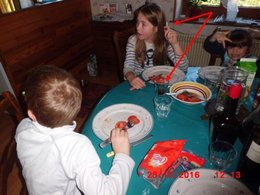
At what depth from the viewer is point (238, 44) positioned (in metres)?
1.54

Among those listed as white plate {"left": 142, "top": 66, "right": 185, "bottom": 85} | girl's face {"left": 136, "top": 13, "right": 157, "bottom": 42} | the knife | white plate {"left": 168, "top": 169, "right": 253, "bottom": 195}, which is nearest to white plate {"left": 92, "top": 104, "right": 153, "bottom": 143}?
the knife

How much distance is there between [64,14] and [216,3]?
79.6 inches

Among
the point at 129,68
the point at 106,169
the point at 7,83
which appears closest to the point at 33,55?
the point at 7,83

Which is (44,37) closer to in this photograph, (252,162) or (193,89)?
(193,89)

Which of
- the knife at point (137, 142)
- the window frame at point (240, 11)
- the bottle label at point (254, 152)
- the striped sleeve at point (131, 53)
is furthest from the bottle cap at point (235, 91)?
the window frame at point (240, 11)

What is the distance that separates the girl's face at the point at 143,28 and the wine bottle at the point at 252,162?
1196mm

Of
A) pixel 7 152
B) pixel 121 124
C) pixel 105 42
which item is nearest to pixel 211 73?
pixel 121 124

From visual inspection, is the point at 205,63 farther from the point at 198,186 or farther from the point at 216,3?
the point at 198,186

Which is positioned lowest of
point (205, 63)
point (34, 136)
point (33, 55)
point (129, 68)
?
point (205, 63)

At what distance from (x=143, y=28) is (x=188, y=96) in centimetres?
77

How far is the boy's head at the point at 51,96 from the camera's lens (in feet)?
2.42

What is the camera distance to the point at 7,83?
2402 millimetres

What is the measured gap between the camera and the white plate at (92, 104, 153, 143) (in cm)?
98

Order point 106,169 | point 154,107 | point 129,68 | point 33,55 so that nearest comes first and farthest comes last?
point 106,169 < point 154,107 < point 129,68 < point 33,55
